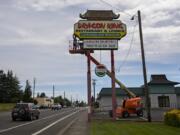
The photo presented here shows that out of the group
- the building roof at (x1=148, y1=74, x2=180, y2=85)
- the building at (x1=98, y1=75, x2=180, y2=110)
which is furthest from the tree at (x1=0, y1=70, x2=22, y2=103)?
the building roof at (x1=148, y1=74, x2=180, y2=85)

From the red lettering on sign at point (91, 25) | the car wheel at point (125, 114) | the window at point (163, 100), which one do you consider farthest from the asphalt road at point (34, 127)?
the window at point (163, 100)

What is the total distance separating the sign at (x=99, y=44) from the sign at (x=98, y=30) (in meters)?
0.46

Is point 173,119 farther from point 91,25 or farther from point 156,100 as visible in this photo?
point 156,100

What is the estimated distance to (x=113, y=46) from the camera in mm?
36438

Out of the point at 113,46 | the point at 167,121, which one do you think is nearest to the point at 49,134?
the point at 167,121

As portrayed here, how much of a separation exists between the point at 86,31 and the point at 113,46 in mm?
2879

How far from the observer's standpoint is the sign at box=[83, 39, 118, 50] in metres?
36.2

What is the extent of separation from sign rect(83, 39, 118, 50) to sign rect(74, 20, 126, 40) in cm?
46

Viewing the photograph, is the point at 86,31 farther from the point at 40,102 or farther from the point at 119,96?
the point at 40,102

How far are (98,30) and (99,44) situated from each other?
51.5 inches

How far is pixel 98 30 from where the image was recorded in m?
36.3

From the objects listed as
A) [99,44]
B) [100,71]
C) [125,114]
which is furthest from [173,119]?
[125,114]

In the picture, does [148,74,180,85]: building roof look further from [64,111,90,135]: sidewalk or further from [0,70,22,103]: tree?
[0,70,22,103]: tree

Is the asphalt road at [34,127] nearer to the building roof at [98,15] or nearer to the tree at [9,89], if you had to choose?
the building roof at [98,15]
